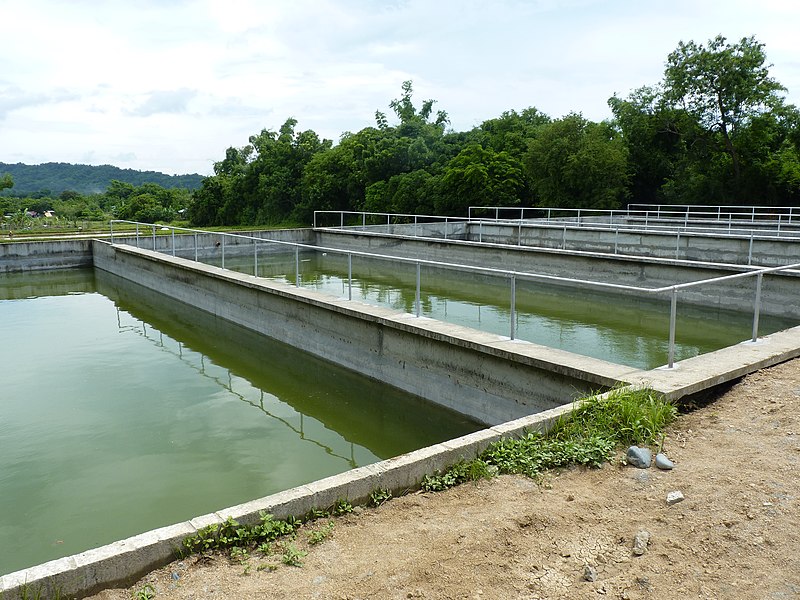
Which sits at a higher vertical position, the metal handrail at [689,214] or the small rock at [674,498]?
the metal handrail at [689,214]

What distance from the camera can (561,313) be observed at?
12836mm

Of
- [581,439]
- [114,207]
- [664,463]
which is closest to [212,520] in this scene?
[581,439]

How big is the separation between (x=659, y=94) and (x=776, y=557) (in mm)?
39103

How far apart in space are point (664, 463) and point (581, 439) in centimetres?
64

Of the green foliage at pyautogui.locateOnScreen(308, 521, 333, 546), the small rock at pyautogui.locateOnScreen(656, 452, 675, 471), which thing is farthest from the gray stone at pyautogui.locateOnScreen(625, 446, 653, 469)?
the green foliage at pyautogui.locateOnScreen(308, 521, 333, 546)

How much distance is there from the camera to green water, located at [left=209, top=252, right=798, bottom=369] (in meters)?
10.5

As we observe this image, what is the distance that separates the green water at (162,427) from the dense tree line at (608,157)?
1006 inches

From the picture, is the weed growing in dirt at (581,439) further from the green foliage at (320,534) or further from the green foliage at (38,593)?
the green foliage at (38,593)

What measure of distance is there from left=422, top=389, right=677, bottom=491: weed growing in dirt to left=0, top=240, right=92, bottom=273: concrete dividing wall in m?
23.4

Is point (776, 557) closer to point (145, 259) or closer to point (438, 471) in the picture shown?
point (438, 471)

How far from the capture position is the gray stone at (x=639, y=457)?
485 centimetres

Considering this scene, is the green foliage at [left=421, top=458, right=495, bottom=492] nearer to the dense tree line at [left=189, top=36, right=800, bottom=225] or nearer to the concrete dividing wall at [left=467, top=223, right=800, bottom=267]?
the concrete dividing wall at [left=467, top=223, right=800, bottom=267]

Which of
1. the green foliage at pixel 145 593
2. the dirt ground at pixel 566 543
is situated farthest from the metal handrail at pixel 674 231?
the green foliage at pixel 145 593

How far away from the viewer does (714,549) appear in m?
3.78
